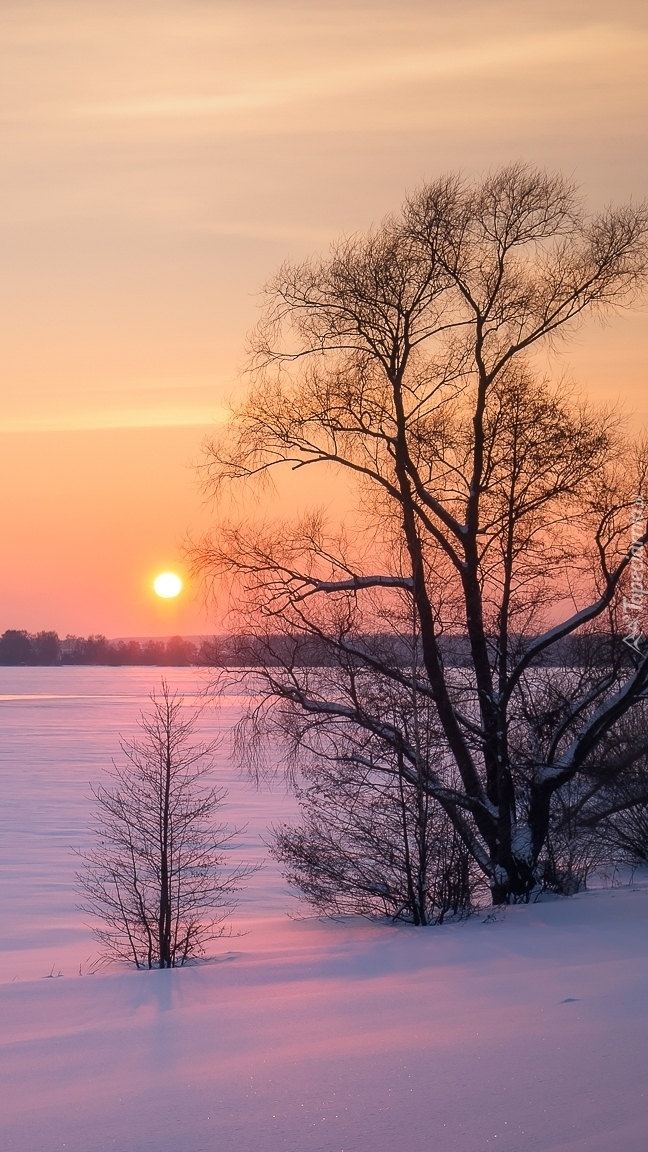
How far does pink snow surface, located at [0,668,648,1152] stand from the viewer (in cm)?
522

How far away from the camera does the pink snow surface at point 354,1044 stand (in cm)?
522

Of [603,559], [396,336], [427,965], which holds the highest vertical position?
[396,336]

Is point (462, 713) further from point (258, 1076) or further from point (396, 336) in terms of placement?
point (258, 1076)

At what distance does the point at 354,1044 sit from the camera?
6.79m

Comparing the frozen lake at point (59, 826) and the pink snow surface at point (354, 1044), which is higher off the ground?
the pink snow surface at point (354, 1044)

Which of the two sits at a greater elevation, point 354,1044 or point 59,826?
point 354,1044

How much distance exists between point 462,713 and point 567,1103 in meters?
10.0

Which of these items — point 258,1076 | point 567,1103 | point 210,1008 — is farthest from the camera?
point 210,1008

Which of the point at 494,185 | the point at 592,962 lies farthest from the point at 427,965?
the point at 494,185

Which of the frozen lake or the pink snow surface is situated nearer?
the pink snow surface

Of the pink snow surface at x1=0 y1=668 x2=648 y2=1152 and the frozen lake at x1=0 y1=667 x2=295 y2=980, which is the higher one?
the pink snow surface at x1=0 y1=668 x2=648 y2=1152

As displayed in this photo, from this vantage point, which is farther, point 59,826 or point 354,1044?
point 59,826

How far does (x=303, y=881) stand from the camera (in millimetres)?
14805

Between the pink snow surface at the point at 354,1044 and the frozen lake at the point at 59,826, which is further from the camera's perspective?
the frozen lake at the point at 59,826
